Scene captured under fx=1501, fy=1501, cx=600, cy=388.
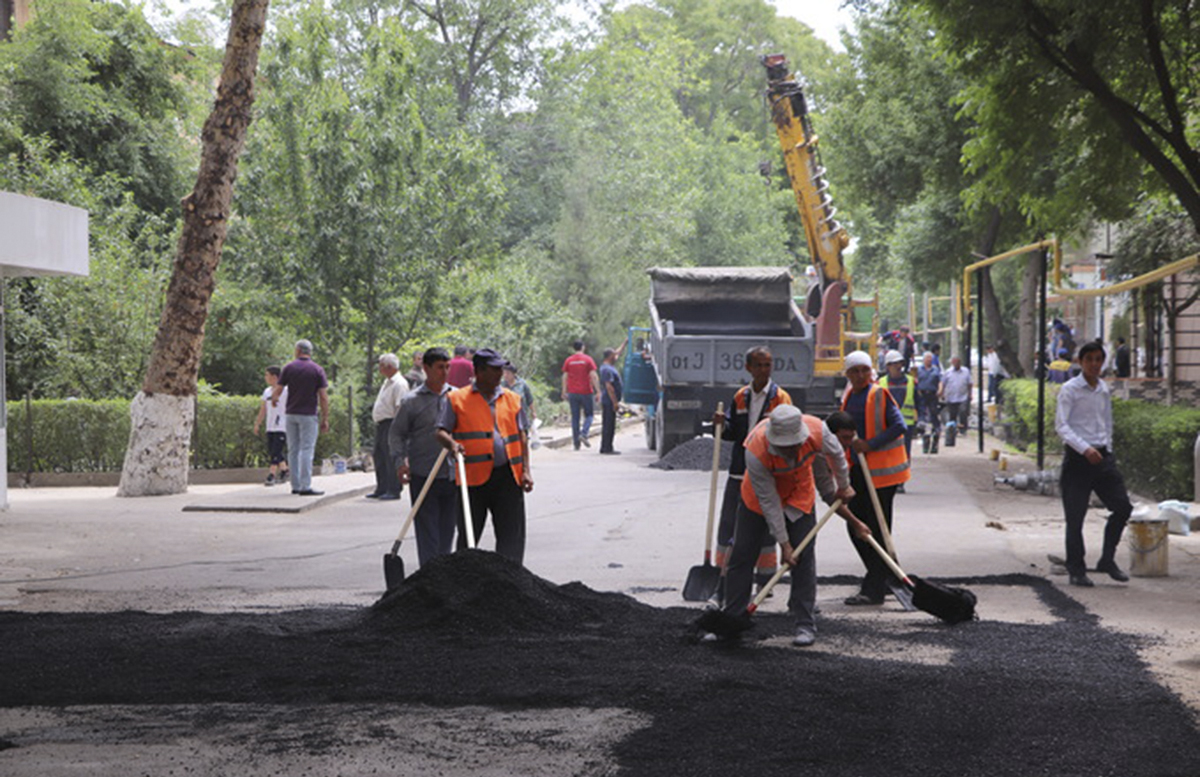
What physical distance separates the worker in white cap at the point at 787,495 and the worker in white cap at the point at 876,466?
1.26 metres

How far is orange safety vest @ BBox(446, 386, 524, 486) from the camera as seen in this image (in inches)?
378

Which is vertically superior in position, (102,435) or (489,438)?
(489,438)

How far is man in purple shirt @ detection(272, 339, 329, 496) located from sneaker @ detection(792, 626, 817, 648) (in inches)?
401

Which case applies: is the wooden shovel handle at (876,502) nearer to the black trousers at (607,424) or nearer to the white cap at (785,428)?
the white cap at (785,428)

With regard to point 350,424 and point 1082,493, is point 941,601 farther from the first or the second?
point 350,424

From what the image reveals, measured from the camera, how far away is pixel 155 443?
18688 millimetres

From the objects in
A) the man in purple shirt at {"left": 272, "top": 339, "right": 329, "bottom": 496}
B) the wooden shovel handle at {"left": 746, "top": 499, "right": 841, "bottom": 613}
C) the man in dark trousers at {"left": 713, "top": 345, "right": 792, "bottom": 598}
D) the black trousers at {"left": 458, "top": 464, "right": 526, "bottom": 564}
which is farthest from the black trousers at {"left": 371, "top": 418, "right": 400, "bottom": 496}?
the wooden shovel handle at {"left": 746, "top": 499, "right": 841, "bottom": 613}

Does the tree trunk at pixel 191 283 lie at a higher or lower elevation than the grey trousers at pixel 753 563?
higher

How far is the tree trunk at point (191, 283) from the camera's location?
60.5 ft

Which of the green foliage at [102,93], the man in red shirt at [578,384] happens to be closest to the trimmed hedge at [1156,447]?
the man in red shirt at [578,384]

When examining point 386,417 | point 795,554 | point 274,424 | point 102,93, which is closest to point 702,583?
point 795,554

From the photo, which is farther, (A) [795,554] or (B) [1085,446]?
(B) [1085,446]

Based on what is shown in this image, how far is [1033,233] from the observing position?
2744 centimetres

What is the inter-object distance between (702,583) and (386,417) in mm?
7515
